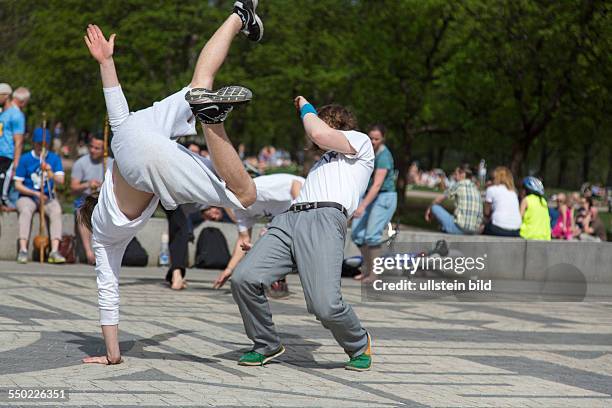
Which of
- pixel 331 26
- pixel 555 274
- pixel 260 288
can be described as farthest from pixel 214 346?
pixel 331 26

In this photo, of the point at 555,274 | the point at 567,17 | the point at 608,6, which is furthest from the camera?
the point at 567,17

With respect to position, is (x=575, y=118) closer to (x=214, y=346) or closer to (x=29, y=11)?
(x=29, y=11)

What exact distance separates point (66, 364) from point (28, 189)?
8483mm

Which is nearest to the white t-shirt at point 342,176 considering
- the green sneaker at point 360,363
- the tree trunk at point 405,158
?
the green sneaker at point 360,363

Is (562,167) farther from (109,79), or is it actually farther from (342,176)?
(109,79)

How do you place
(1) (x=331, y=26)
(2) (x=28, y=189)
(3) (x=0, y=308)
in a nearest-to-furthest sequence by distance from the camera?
1. (3) (x=0, y=308)
2. (2) (x=28, y=189)
3. (1) (x=331, y=26)

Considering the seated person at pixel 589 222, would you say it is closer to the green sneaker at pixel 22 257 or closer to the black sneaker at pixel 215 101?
the green sneaker at pixel 22 257

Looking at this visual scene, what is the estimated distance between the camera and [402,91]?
36.8 m

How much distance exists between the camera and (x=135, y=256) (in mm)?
16781

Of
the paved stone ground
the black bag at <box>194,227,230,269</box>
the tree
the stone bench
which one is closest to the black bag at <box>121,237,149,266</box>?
the stone bench

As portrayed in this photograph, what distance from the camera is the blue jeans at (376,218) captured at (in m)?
15.6

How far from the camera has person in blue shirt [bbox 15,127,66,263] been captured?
16.0 metres

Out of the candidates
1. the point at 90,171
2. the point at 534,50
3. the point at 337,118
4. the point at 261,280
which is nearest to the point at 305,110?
the point at 337,118

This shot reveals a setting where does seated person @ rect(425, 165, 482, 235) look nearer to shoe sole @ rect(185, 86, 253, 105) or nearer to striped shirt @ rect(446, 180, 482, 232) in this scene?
striped shirt @ rect(446, 180, 482, 232)
